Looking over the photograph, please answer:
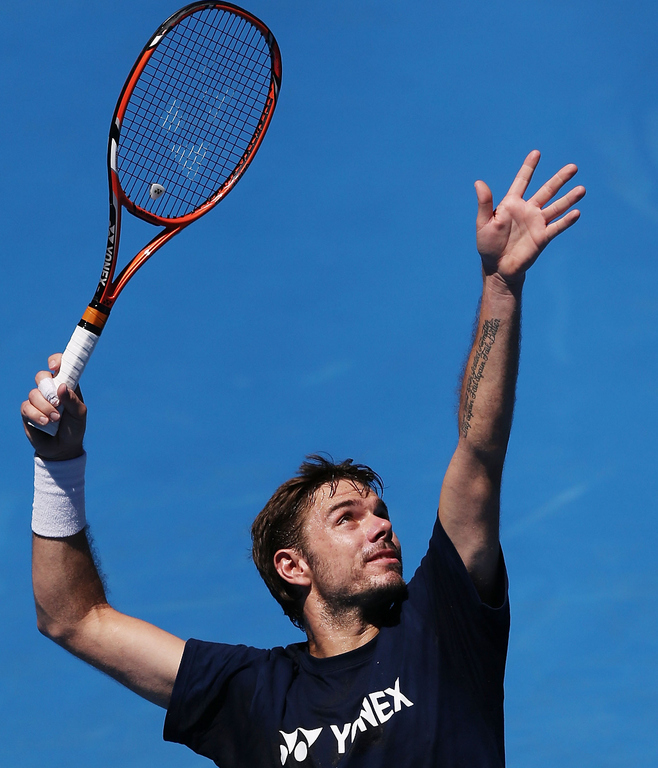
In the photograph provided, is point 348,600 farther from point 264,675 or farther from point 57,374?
point 57,374

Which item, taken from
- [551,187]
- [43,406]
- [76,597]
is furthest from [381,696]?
[551,187]

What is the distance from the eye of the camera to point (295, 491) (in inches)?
304

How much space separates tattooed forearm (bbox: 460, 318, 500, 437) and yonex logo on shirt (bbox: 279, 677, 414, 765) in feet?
5.39

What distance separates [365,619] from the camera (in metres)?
6.88

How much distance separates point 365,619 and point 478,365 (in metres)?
1.91

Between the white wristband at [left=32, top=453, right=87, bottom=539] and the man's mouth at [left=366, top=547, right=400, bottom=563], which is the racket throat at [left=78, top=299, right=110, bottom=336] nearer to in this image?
the white wristband at [left=32, top=453, right=87, bottom=539]

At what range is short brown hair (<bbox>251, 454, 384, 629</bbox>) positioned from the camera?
7527 mm

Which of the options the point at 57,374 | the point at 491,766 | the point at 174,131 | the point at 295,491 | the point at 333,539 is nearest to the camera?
the point at 491,766

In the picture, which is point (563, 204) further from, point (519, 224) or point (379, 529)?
point (379, 529)

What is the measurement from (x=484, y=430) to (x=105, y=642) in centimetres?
293

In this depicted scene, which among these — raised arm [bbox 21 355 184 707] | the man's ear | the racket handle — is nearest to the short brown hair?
the man's ear

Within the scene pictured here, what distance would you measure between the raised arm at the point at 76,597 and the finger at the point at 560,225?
316 cm

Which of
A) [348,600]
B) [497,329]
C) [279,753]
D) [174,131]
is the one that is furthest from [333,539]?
[174,131]

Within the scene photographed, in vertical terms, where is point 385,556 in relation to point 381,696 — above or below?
above
